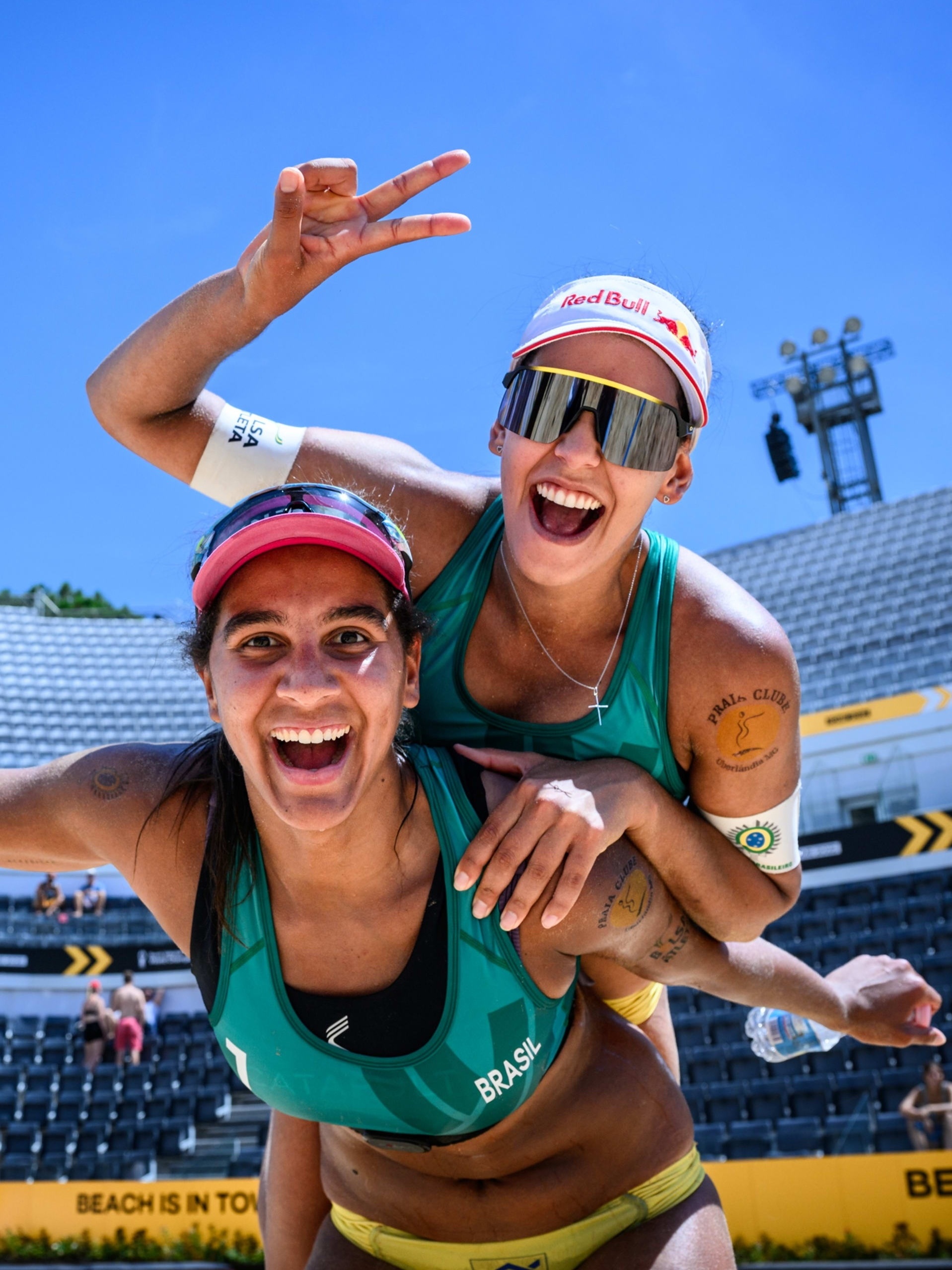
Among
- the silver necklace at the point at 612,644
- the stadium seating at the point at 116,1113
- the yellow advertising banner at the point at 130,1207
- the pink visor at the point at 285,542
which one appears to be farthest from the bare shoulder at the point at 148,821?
the stadium seating at the point at 116,1113

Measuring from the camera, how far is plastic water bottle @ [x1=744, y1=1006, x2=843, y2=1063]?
3510mm

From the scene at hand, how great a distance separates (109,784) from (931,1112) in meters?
8.13

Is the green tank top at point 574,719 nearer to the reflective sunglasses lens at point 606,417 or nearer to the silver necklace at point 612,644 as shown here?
the silver necklace at point 612,644

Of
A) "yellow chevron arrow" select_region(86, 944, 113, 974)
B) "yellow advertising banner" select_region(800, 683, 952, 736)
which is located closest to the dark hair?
"yellow advertising banner" select_region(800, 683, 952, 736)

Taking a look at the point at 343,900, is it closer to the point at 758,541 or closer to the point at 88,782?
the point at 88,782

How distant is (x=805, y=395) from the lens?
1320 inches

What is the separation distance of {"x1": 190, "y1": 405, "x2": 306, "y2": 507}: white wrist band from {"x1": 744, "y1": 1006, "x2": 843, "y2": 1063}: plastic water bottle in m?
2.10

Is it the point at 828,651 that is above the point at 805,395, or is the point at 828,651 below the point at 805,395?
below

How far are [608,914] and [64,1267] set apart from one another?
1022cm

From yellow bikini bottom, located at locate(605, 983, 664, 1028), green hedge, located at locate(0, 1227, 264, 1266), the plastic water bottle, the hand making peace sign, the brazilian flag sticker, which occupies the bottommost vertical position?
green hedge, located at locate(0, 1227, 264, 1266)

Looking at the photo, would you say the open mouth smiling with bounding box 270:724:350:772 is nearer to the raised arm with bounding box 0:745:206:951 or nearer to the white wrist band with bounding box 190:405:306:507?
the raised arm with bounding box 0:745:206:951

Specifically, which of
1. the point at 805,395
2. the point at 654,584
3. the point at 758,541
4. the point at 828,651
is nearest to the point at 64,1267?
the point at 654,584

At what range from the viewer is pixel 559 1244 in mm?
2604

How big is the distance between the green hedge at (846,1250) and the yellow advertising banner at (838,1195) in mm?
40
